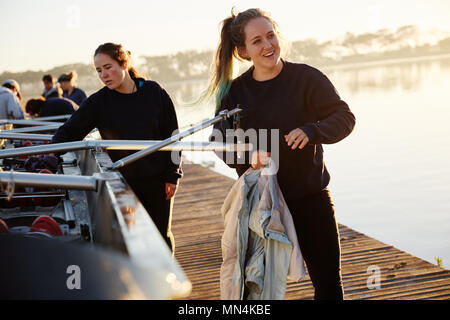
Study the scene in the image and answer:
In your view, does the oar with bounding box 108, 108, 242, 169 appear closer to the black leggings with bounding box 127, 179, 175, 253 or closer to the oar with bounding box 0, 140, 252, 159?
the oar with bounding box 0, 140, 252, 159

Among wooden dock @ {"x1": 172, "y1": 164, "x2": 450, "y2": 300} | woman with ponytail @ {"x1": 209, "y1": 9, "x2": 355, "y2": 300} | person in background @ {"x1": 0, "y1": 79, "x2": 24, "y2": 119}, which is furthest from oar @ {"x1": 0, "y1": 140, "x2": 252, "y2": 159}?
person in background @ {"x1": 0, "y1": 79, "x2": 24, "y2": 119}

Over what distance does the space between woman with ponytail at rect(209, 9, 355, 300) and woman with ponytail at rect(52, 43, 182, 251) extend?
883 millimetres

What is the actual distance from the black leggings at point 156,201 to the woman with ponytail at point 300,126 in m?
0.94

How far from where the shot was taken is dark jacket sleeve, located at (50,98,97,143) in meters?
3.40

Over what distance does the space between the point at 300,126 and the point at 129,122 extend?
4.34ft

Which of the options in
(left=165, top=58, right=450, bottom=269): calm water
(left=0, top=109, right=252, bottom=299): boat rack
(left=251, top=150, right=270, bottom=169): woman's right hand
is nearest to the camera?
(left=0, top=109, right=252, bottom=299): boat rack

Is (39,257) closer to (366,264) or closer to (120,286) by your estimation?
(120,286)

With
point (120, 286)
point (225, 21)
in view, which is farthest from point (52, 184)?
point (225, 21)

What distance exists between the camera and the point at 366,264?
4.69 metres

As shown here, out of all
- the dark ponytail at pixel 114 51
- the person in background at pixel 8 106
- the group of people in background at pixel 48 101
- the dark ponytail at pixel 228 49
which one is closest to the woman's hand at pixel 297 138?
the dark ponytail at pixel 228 49

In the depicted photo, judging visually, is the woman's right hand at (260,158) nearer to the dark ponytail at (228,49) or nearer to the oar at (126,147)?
the oar at (126,147)

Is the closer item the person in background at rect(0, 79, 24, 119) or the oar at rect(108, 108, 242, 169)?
the oar at rect(108, 108, 242, 169)

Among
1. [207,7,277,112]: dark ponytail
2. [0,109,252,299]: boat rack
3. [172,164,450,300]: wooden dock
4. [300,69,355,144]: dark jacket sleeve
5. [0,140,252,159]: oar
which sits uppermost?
[207,7,277,112]: dark ponytail

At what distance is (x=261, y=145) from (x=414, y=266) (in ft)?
8.61
